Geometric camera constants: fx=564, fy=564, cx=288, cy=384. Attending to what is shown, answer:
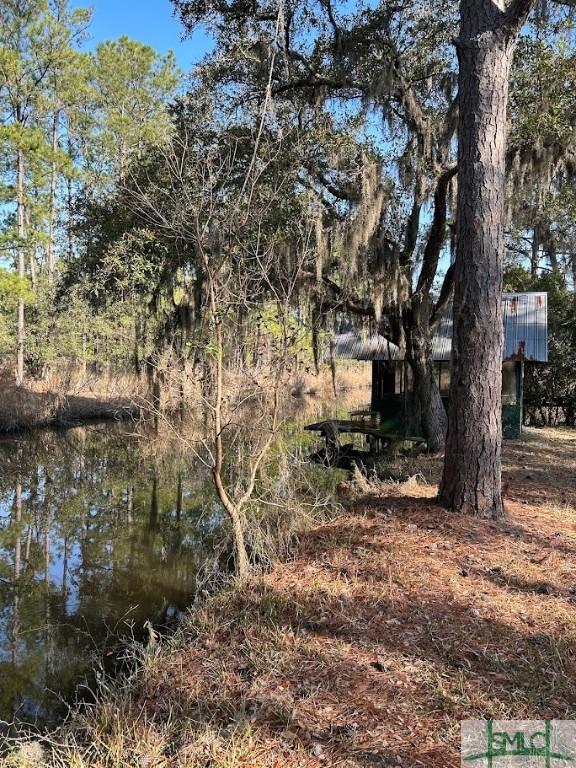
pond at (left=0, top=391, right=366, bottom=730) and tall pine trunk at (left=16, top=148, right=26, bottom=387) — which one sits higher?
tall pine trunk at (left=16, top=148, right=26, bottom=387)

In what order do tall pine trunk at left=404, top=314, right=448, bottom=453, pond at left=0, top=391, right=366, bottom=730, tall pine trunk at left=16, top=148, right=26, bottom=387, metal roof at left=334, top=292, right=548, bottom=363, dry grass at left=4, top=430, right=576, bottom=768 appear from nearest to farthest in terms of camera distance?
dry grass at left=4, top=430, right=576, bottom=768
pond at left=0, top=391, right=366, bottom=730
tall pine trunk at left=404, top=314, right=448, bottom=453
metal roof at left=334, top=292, right=548, bottom=363
tall pine trunk at left=16, top=148, right=26, bottom=387

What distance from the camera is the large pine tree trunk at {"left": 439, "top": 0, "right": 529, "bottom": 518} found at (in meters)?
5.30

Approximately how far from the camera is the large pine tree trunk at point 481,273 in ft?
17.4

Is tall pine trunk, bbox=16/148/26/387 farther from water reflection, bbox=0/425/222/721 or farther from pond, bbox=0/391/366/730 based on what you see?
water reflection, bbox=0/425/222/721

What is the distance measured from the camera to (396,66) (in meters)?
9.67

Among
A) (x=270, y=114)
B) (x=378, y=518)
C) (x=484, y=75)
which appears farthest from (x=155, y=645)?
(x=270, y=114)

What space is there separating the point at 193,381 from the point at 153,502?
205 inches

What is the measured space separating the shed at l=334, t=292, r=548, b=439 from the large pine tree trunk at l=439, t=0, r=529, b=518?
7.23 m

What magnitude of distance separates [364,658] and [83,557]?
5203mm

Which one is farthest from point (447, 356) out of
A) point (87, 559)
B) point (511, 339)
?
point (87, 559)

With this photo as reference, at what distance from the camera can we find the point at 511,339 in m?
14.2

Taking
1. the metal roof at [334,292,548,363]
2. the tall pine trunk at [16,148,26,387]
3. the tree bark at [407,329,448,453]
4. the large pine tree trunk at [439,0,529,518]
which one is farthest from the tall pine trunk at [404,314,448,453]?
the tall pine trunk at [16,148,26,387]

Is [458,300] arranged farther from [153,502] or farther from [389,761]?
[153,502]

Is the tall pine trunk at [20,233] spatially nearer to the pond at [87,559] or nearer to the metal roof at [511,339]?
the pond at [87,559]
